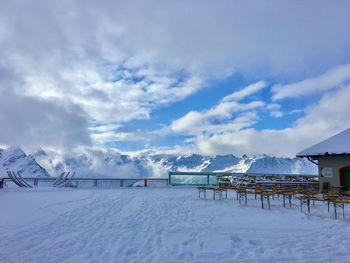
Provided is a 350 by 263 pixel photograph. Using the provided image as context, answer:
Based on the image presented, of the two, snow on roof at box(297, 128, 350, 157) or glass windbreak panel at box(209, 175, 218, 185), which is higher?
snow on roof at box(297, 128, 350, 157)

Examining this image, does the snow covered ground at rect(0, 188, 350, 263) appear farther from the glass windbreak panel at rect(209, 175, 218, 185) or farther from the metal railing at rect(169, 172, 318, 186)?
the glass windbreak panel at rect(209, 175, 218, 185)

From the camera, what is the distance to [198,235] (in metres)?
8.24

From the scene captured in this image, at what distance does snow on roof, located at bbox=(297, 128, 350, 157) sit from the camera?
20.9m

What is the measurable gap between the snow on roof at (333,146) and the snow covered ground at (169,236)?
9542 millimetres

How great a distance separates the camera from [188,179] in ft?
105

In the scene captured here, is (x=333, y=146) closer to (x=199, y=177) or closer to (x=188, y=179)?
(x=199, y=177)

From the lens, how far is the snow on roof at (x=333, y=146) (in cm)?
2085

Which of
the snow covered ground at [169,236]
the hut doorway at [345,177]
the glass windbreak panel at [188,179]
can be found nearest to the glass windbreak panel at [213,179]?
the glass windbreak panel at [188,179]

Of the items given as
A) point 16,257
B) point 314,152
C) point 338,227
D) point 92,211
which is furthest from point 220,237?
point 314,152

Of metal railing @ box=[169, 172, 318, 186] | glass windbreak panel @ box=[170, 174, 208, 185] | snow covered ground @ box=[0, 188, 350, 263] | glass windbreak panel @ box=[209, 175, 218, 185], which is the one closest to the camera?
snow covered ground @ box=[0, 188, 350, 263]

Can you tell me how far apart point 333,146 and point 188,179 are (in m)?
14.1

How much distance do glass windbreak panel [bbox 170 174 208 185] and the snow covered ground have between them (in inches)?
692

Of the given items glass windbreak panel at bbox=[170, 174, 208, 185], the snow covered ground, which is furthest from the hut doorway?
glass windbreak panel at bbox=[170, 174, 208, 185]

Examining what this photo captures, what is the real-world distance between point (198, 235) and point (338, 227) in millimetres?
4219
